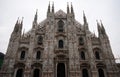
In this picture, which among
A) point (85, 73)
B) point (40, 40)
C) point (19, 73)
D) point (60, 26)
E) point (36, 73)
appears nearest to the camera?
point (19, 73)

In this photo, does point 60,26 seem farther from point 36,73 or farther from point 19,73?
point 19,73

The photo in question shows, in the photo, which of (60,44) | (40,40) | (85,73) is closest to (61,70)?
(85,73)

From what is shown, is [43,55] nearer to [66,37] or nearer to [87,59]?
[66,37]

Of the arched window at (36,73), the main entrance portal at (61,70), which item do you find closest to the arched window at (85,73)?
the main entrance portal at (61,70)

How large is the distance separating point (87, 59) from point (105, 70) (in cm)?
313

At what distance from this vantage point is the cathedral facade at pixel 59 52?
864 inches

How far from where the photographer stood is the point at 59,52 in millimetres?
23750

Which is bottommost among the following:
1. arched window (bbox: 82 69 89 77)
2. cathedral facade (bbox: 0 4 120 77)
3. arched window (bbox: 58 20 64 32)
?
arched window (bbox: 82 69 89 77)

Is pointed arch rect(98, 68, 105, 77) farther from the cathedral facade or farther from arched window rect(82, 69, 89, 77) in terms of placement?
arched window rect(82, 69, 89, 77)

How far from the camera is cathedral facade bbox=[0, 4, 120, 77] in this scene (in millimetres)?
21938

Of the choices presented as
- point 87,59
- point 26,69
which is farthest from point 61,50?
point 26,69

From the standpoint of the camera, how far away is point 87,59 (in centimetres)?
2338

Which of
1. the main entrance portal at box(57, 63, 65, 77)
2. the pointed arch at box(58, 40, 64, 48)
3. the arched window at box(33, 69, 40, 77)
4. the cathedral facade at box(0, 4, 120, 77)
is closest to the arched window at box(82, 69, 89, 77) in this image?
the cathedral facade at box(0, 4, 120, 77)

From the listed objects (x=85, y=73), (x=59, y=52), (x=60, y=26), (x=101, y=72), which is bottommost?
(x=85, y=73)
